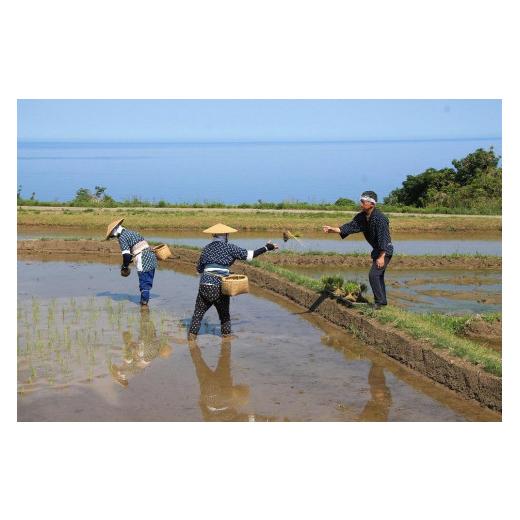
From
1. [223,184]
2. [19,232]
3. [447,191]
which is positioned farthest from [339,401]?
[223,184]

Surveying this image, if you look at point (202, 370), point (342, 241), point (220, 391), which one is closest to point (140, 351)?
point (202, 370)

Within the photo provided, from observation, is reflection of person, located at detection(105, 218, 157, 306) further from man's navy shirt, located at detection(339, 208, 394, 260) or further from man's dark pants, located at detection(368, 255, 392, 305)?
man's dark pants, located at detection(368, 255, 392, 305)

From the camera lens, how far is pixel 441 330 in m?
9.20

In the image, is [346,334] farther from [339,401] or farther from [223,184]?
[223,184]

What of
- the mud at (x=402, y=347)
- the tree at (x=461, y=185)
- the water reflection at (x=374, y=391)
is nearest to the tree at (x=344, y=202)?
the tree at (x=461, y=185)

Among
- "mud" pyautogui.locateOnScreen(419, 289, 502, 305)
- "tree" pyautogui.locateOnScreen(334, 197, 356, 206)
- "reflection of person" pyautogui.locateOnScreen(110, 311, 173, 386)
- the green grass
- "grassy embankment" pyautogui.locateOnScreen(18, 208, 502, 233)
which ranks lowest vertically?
"reflection of person" pyautogui.locateOnScreen(110, 311, 173, 386)

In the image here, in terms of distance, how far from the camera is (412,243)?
19594mm

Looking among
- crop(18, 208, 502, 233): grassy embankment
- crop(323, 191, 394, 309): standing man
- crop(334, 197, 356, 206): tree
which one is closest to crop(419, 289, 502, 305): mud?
crop(323, 191, 394, 309): standing man

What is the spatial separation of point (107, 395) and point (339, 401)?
2.22 m

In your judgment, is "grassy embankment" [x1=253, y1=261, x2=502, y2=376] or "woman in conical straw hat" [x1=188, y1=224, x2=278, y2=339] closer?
"grassy embankment" [x1=253, y1=261, x2=502, y2=376]

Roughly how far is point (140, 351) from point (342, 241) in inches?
484

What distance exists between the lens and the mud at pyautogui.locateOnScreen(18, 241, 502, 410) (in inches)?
268

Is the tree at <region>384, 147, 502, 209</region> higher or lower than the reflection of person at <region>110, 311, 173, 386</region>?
higher

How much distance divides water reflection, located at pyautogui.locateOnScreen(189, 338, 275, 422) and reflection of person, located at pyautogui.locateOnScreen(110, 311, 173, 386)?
0.45m
